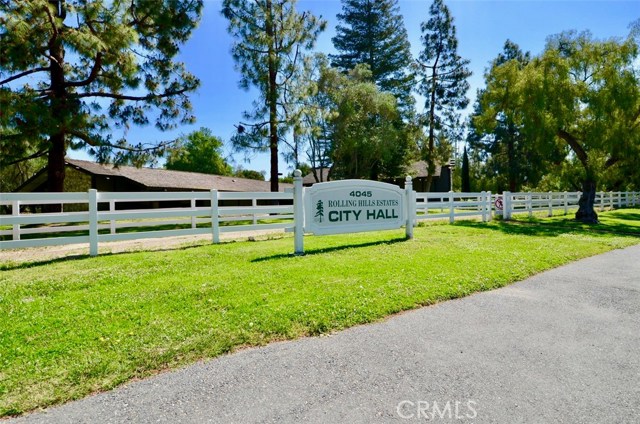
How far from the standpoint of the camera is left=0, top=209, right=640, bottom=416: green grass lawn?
2828mm

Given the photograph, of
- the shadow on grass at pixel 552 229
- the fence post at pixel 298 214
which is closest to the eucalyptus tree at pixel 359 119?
the shadow on grass at pixel 552 229

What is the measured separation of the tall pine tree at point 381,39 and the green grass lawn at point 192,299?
2657 centimetres

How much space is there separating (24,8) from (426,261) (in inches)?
549

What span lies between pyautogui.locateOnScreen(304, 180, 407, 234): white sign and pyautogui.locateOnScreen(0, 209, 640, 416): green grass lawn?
0.54m

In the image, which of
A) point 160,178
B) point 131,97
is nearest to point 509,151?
point 160,178

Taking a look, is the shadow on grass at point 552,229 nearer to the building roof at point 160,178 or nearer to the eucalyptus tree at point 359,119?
the eucalyptus tree at point 359,119

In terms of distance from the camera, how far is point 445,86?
2772 centimetres

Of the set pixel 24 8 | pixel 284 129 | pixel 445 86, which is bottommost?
pixel 284 129

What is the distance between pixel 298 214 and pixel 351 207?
129cm

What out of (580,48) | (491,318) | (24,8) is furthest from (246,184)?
(491,318)

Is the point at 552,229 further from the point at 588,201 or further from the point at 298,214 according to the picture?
the point at 298,214

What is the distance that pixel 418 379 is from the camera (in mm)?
2627

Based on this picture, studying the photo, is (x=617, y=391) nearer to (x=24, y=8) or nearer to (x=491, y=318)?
(x=491, y=318)

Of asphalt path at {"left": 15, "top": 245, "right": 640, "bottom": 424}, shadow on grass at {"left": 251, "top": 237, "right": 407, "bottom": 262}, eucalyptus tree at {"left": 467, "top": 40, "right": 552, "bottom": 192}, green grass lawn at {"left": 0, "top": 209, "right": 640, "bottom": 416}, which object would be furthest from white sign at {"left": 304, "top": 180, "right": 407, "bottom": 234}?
eucalyptus tree at {"left": 467, "top": 40, "right": 552, "bottom": 192}
